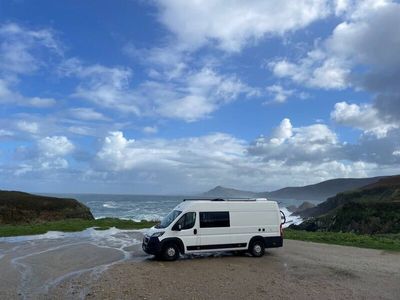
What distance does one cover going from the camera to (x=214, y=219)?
18.9 m

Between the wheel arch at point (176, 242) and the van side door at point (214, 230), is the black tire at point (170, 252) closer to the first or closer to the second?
the wheel arch at point (176, 242)

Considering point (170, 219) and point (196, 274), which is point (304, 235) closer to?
point (170, 219)

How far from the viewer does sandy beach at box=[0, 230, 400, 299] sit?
474 inches

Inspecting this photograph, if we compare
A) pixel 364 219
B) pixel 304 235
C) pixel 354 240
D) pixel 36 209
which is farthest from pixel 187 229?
pixel 36 209

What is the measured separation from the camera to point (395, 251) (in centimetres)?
2252

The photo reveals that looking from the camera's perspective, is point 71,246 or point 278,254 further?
point 71,246

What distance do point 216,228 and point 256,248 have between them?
2035 mm

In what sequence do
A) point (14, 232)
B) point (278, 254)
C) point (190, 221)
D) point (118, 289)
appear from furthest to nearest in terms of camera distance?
point (14, 232), point (278, 254), point (190, 221), point (118, 289)

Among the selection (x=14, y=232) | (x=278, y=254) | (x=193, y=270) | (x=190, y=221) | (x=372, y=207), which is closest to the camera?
(x=193, y=270)

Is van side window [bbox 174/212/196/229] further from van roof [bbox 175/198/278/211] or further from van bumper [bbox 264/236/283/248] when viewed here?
van bumper [bbox 264/236/283/248]

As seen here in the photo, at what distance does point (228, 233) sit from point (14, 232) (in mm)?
16920

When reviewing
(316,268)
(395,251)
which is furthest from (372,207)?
(316,268)

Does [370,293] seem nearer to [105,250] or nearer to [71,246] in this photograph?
[105,250]

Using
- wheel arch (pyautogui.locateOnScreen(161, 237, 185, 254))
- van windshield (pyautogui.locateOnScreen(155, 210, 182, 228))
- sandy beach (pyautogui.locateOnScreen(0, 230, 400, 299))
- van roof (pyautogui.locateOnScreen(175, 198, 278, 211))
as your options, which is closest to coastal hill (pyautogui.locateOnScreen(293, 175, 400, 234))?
sandy beach (pyautogui.locateOnScreen(0, 230, 400, 299))
